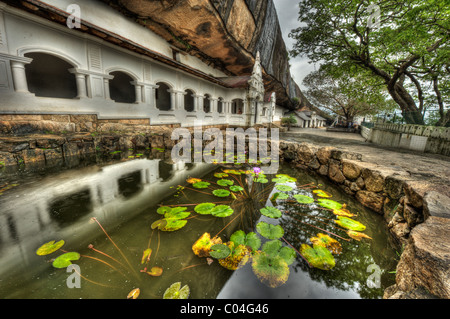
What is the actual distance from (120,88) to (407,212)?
13.6 metres

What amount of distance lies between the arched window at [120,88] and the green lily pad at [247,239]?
1180 centimetres

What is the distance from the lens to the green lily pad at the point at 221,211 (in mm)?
2375

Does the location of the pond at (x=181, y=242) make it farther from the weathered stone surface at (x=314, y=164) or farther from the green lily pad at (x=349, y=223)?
the weathered stone surface at (x=314, y=164)

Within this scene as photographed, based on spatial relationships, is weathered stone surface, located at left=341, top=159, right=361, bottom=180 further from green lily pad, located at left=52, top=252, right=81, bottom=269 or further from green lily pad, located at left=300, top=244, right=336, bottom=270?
green lily pad, located at left=52, top=252, right=81, bottom=269

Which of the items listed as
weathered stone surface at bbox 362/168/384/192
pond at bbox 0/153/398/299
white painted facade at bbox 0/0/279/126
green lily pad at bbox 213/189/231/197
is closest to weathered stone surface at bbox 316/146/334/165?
weathered stone surface at bbox 362/168/384/192

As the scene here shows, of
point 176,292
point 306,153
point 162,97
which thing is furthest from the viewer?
point 162,97

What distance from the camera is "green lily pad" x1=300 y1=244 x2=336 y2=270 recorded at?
5.65ft

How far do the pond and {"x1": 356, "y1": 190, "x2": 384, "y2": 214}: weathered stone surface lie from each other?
0.58ft

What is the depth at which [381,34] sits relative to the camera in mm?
8227

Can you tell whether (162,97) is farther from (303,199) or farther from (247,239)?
(247,239)

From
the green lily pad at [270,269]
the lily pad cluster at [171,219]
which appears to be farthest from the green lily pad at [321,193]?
the lily pad cluster at [171,219]

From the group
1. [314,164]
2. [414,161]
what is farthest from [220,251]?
[414,161]
